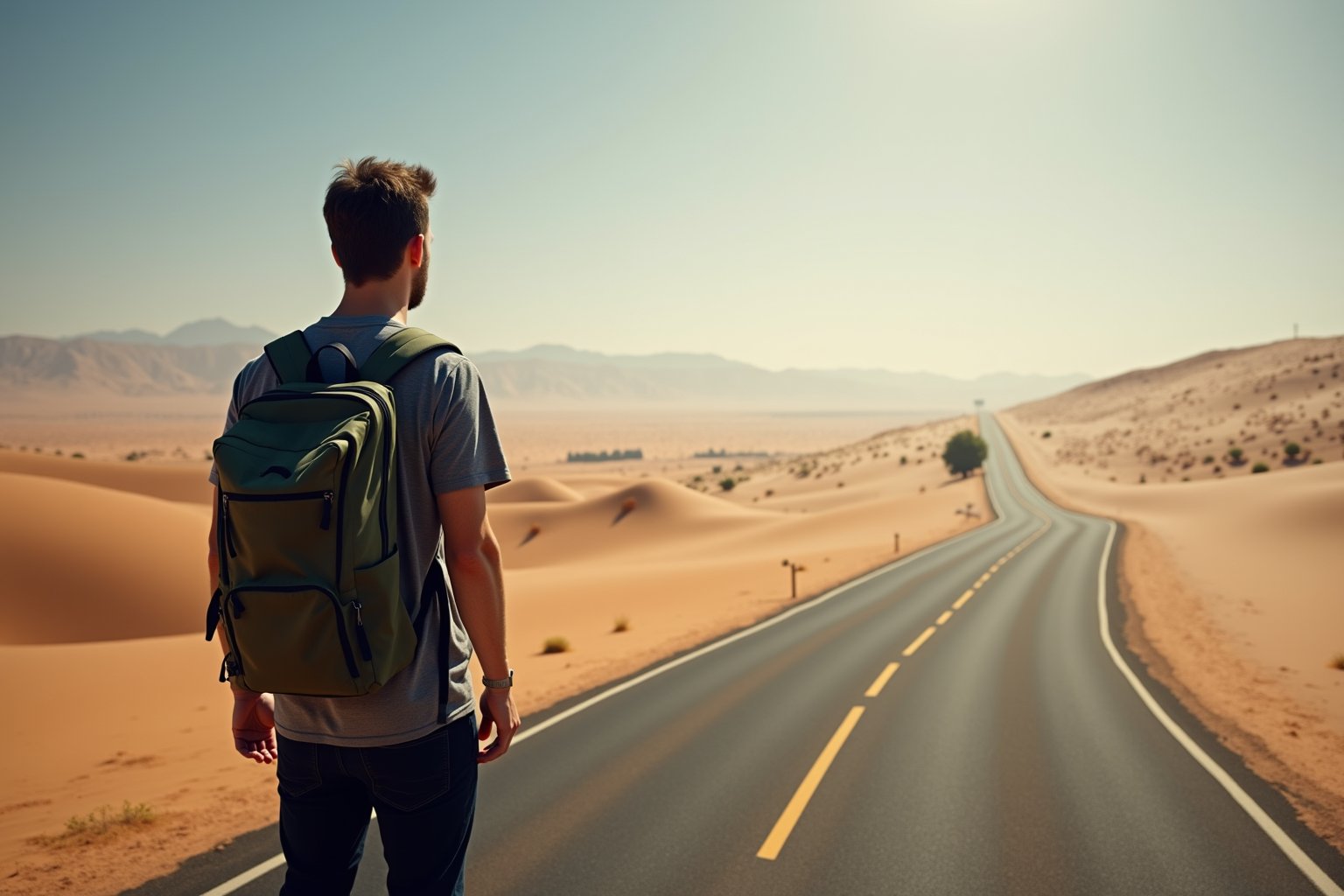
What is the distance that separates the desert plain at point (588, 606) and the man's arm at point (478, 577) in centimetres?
542

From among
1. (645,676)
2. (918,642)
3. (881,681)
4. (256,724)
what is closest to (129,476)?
(645,676)

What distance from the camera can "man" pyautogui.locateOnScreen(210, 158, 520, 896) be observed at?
2180 millimetres

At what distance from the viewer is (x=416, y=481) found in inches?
87.4

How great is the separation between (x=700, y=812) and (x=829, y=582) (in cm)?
1912

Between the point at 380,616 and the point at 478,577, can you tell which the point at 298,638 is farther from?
the point at 478,577

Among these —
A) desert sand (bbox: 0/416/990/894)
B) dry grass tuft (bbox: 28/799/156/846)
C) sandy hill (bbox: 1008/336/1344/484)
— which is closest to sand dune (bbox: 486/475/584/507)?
desert sand (bbox: 0/416/990/894)

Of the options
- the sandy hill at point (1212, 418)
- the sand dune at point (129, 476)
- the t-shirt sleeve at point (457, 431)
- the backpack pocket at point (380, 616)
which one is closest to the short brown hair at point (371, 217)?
the t-shirt sleeve at point (457, 431)

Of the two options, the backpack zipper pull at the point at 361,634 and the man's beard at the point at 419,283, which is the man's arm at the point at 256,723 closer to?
the backpack zipper pull at the point at 361,634

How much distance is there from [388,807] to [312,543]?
0.92 metres

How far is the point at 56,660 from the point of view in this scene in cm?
1328

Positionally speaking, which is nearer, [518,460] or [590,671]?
[590,671]

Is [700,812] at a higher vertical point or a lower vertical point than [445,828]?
lower

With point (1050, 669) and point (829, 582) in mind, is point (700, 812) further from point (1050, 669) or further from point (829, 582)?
point (829, 582)

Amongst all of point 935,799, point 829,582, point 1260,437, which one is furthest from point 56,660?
point 1260,437
